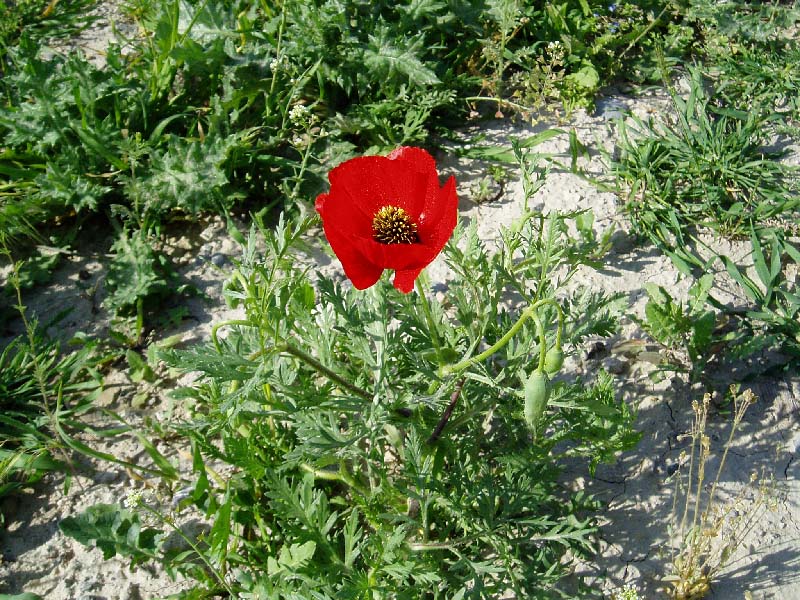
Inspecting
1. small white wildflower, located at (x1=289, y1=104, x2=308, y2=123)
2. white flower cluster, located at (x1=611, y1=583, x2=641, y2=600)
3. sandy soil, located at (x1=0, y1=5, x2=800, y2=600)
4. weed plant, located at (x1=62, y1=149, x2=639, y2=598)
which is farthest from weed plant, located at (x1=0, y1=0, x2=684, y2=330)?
white flower cluster, located at (x1=611, y1=583, x2=641, y2=600)

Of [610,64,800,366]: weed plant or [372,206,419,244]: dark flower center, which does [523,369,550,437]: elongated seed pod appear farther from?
[610,64,800,366]: weed plant

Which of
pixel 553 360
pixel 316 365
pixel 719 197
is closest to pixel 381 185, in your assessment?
pixel 316 365

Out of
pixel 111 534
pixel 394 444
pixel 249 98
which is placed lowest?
pixel 111 534

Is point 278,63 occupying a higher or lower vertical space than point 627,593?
higher

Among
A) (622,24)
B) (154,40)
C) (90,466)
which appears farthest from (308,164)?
(622,24)

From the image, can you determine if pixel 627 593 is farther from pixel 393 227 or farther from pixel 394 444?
pixel 393 227

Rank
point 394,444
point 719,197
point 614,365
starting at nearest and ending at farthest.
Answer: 1. point 394,444
2. point 614,365
3. point 719,197

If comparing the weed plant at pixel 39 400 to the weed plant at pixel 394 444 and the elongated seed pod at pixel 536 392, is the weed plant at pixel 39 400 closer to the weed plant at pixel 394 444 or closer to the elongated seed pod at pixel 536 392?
the weed plant at pixel 394 444
